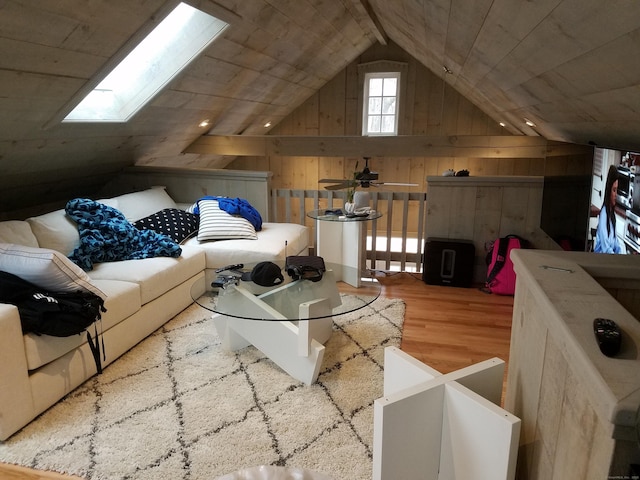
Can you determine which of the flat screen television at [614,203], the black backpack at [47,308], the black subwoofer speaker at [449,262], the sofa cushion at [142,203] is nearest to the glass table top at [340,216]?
the black subwoofer speaker at [449,262]

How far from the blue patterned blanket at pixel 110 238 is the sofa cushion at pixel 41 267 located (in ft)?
2.64

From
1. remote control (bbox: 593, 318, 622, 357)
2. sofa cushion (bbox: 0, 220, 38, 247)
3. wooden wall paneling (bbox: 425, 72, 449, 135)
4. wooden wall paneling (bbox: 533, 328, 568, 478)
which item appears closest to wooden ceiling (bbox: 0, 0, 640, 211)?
sofa cushion (bbox: 0, 220, 38, 247)

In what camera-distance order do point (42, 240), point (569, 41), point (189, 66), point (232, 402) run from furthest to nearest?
point (189, 66), point (42, 240), point (232, 402), point (569, 41)

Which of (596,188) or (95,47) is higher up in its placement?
(95,47)

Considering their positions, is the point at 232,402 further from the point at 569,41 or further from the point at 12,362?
the point at 569,41

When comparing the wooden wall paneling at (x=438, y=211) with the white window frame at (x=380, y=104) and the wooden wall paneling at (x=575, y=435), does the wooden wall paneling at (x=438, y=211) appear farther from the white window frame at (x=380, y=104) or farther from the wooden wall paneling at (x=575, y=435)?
the wooden wall paneling at (x=575, y=435)

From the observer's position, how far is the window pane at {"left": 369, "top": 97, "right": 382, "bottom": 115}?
6.99 metres

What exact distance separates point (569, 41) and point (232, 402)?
6.78ft

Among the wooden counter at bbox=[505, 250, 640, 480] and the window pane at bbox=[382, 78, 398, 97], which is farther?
the window pane at bbox=[382, 78, 398, 97]

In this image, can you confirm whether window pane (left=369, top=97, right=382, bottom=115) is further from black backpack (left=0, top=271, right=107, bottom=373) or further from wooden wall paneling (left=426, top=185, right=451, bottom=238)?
black backpack (left=0, top=271, right=107, bottom=373)

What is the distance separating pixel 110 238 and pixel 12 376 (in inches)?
55.5

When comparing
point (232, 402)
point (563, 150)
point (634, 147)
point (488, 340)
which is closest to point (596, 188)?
point (634, 147)

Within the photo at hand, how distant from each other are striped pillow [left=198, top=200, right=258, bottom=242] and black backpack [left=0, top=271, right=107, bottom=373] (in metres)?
1.49

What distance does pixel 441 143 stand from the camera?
15.4ft
